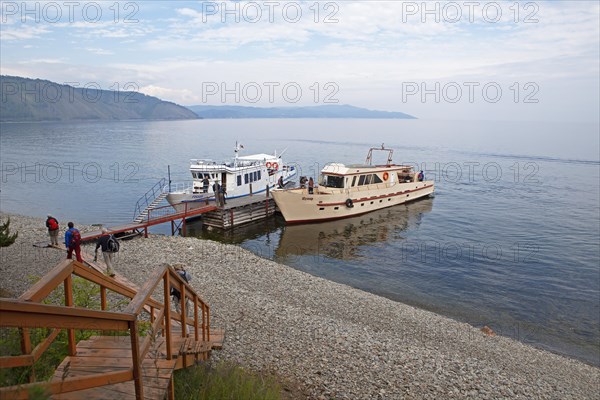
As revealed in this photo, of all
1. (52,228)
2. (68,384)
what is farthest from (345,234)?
(68,384)

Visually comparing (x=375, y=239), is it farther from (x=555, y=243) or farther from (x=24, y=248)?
(x=24, y=248)

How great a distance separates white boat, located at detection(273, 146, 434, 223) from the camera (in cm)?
3269

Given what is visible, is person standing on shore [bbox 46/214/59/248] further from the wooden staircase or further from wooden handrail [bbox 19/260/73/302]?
wooden handrail [bbox 19/260/73/302]

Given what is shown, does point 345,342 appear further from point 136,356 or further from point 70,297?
point 136,356

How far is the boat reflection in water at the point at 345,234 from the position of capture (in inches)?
1077

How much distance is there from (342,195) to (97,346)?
29643 millimetres

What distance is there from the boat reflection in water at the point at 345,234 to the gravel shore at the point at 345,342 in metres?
6.96

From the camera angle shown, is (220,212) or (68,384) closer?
(68,384)

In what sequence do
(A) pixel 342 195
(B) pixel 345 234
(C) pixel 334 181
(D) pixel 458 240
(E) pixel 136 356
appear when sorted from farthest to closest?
(C) pixel 334 181
(A) pixel 342 195
(B) pixel 345 234
(D) pixel 458 240
(E) pixel 136 356

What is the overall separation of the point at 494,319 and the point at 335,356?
11.0 meters

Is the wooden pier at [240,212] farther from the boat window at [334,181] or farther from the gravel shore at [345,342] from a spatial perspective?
the gravel shore at [345,342]

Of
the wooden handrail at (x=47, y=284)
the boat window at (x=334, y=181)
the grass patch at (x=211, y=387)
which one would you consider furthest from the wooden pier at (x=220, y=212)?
the wooden handrail at (x=47, y=284)

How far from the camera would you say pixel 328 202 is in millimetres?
33594

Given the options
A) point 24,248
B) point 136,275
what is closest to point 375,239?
point 136,275
